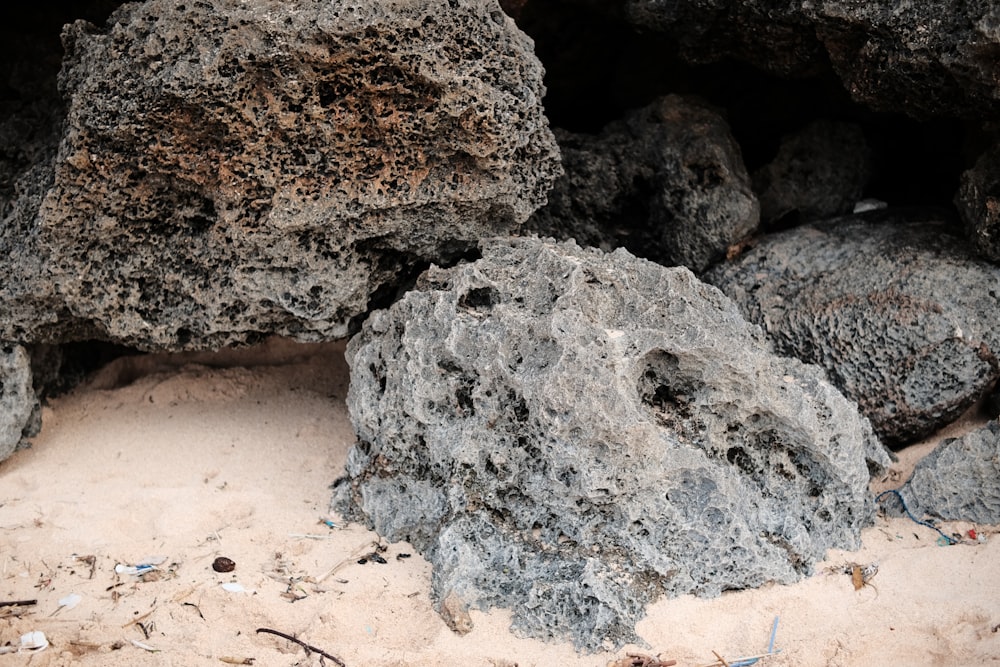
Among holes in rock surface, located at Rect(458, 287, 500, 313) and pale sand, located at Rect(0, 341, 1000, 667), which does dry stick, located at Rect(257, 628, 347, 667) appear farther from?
holes in rock surface, located at Rect(458, 287, 500, 313)

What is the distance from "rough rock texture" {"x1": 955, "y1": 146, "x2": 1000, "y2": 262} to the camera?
11.9 feet

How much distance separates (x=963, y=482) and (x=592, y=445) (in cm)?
138

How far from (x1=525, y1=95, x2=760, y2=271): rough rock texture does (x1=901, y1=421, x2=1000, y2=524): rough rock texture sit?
127 cm

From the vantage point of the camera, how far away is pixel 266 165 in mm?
3248

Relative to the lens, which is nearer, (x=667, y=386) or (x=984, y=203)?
(x=667, y=386)

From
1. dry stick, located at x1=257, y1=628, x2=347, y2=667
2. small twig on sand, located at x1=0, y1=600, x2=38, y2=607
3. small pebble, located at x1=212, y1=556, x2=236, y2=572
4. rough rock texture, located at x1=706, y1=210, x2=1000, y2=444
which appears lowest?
small twig on sand, located at x1=0, y1=600, x2=38, y2=607

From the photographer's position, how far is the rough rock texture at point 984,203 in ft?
11.9

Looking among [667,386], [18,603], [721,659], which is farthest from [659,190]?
[18,603]

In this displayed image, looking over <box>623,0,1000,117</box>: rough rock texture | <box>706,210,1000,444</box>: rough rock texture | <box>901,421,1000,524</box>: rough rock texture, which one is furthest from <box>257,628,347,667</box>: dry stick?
<box>623,0,1000,117</box>: rough rock texture

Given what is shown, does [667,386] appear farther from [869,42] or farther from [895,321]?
[869,42]

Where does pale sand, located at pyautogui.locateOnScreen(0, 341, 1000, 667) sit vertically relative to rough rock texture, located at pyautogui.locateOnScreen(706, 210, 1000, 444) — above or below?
below

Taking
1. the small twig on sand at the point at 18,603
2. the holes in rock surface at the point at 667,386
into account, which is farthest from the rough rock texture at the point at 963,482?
the small twig on sand at the point at 18,603

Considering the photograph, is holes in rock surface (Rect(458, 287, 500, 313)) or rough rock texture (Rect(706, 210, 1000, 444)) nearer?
holes in rock surface (Rect(458, 287, 500, 313))

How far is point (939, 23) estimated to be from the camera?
10.8 ft
